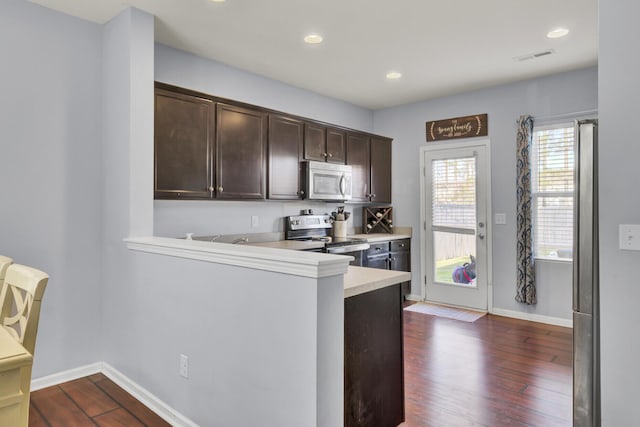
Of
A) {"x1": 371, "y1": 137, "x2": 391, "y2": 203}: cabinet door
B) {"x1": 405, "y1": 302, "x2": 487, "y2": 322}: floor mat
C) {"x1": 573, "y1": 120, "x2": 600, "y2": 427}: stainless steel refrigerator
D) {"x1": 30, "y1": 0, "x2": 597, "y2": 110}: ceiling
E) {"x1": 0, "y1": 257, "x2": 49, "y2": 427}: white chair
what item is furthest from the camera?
{"x1": 371, "y1": 137, "x2": 391, "y2": 203}: cabinet door

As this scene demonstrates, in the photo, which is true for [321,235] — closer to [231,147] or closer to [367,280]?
[231,147]

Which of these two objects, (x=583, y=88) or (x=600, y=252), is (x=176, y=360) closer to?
(x=600, y=252)

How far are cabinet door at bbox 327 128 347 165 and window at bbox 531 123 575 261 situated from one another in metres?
2.12

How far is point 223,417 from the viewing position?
1935 millimetres

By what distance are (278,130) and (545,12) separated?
2408mm

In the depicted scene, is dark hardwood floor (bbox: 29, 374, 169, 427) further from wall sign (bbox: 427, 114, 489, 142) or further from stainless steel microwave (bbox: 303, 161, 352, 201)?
wall sign (bbox: 427, 114, 489, 142)

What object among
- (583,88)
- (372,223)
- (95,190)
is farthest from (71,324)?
(583,88)

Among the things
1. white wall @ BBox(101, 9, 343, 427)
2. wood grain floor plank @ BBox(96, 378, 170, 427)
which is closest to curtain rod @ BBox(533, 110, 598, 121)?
white wall @ BBox(101, 9, 343, 427)

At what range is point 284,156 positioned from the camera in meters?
4.04

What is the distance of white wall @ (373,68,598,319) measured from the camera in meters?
4.18

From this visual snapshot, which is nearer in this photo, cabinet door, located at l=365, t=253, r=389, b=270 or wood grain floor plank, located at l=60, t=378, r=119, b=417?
wood grain floor plank, located at l=60, t=378, r=119, b=417

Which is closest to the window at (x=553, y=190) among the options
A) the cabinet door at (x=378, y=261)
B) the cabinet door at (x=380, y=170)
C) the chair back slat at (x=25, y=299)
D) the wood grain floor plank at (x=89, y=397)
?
the cabinet door at (x=378, y=261)

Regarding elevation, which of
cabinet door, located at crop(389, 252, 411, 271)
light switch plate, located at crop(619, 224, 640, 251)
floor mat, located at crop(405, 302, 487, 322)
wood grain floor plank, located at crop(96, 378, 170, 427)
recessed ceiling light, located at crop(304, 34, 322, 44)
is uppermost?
recessed ceiling light, located at crop(304, 34, 322, 44)

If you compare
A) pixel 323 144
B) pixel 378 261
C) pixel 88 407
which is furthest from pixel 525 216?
pixel 88 407
